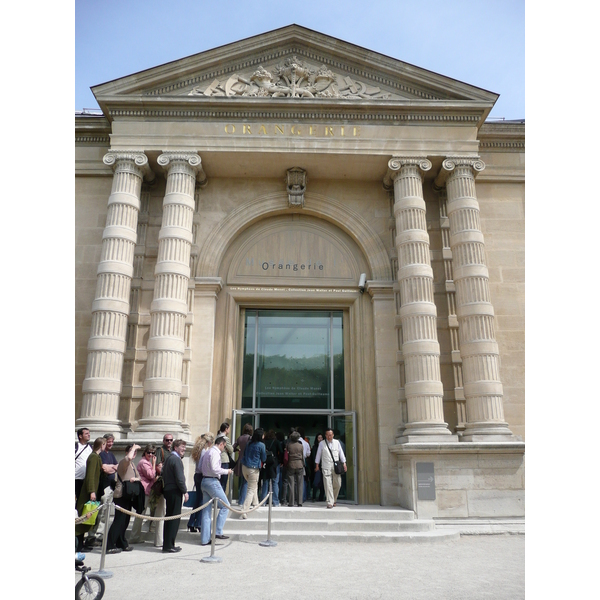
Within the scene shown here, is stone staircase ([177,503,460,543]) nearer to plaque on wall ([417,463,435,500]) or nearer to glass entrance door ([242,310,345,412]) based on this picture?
plaque on wall ([417,463,435,500])

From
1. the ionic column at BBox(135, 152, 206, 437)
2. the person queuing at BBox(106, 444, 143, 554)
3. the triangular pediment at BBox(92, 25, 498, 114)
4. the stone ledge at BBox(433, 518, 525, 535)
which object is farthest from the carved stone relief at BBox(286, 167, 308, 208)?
the stone ledge at BBox(433, 518, 525, 535)

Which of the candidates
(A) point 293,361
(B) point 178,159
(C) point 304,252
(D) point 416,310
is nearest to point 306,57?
(B) point 178,159

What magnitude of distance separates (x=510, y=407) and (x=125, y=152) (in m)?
15.0

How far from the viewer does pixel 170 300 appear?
50.9ft

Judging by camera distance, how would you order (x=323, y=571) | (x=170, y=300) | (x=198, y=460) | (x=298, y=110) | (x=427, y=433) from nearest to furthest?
→ (x=323, y=571) < (x=198, y=460) < (x=427, y=433) < (x=170, y=300) < (x=298, y=110)

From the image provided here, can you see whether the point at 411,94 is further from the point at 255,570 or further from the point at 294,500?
the point at 255,570

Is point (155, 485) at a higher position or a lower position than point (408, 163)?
lower

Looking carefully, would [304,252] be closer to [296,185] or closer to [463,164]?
[296,185]

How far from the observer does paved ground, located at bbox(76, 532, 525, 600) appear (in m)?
7.33

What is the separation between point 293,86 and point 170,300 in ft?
27.8

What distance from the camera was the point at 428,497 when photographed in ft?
44.3

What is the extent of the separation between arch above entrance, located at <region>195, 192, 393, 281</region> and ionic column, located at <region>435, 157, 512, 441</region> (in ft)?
8.25

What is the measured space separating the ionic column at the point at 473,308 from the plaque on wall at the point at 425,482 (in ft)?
5.80

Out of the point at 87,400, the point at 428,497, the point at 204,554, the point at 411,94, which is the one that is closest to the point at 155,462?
the point at 204,554
